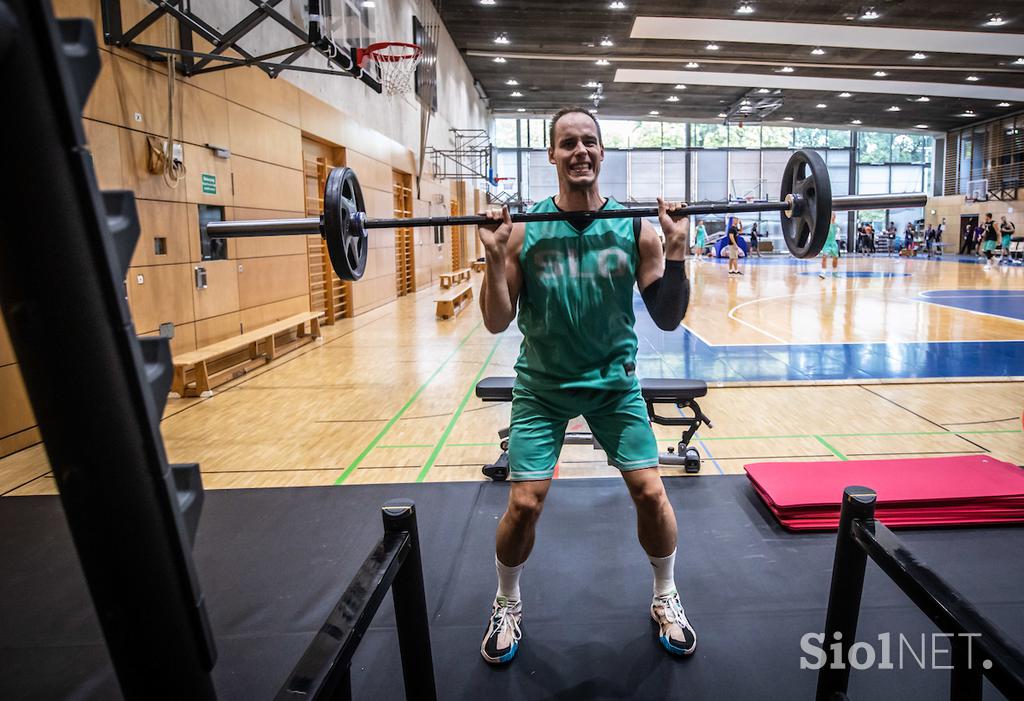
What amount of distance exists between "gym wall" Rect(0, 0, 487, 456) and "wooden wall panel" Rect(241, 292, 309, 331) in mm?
12

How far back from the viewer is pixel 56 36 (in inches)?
19.4

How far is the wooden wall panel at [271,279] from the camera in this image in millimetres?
6875

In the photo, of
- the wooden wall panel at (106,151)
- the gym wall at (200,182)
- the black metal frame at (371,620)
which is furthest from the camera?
the gym wall at (200,182)

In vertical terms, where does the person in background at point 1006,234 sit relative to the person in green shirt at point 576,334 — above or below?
above

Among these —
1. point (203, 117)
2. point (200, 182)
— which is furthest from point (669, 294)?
point (203, 117)

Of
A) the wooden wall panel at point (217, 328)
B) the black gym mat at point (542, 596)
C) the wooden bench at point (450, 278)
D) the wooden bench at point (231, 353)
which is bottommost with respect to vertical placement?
the black gym mat at point (542, 596)

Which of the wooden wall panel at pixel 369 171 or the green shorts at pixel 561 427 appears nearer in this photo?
the green shorts at pixel 561 427

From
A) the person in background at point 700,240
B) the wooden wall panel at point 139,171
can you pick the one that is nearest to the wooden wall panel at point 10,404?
the wooden wall panel at point 139,171

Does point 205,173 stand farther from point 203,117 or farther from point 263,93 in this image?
point 263,93

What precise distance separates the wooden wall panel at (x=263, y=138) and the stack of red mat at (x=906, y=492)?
572 centimetres

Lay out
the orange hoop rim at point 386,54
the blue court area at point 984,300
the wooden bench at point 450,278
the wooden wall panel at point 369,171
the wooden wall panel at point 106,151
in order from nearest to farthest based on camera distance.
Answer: the wooden wall panel at point 106,151 → the orange hoop rim at point 386,54 → the blue court area at point 984,300 → the wooden wall panel at point 369,171 → the wooden bench at point 450,278

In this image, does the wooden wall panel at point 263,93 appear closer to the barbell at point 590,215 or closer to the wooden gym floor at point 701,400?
the wooden gym floor at point 701,400

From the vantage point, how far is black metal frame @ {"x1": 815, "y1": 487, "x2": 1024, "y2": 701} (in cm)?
→ 107

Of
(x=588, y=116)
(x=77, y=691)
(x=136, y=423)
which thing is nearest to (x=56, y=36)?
(x=136, y=423)
